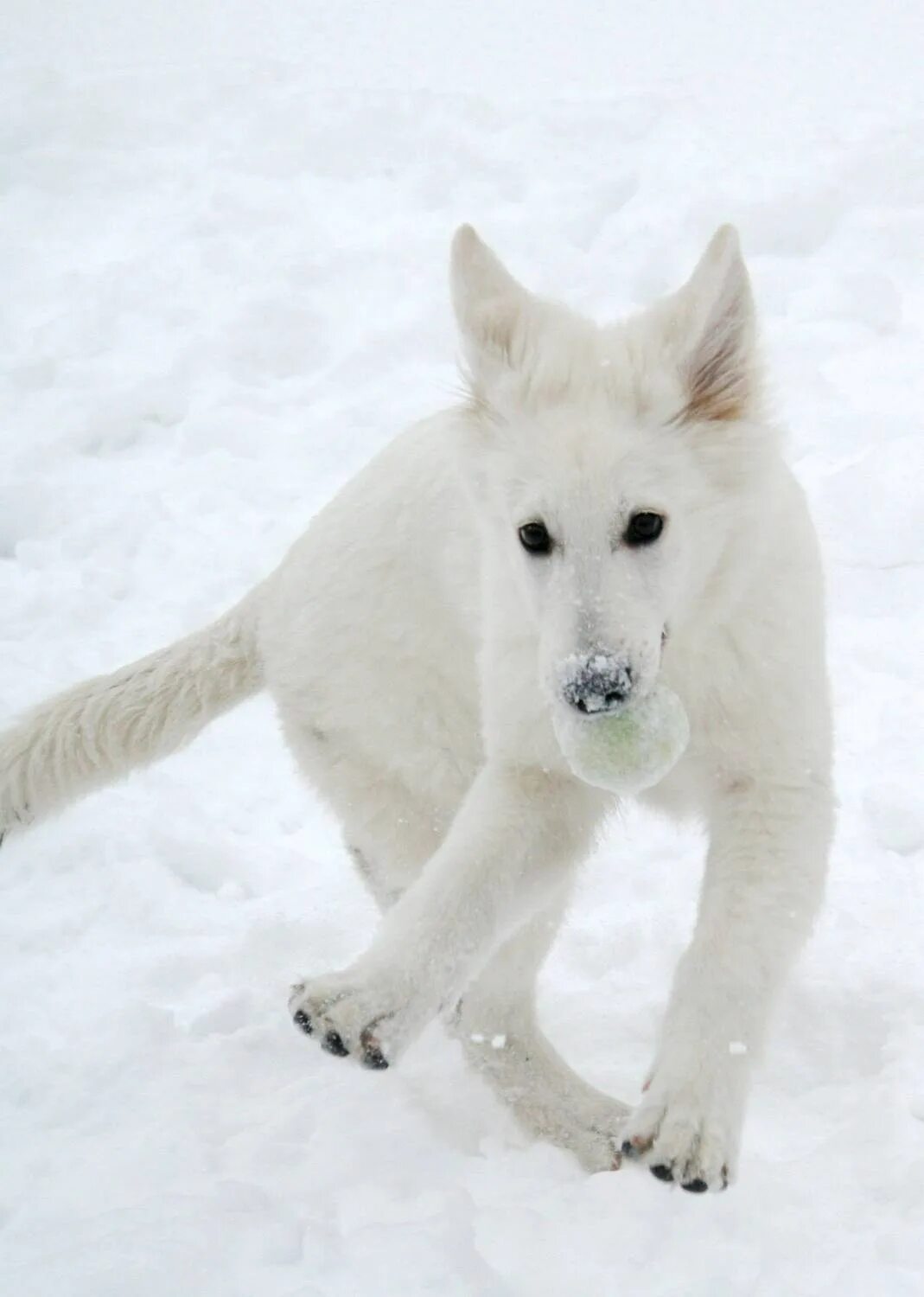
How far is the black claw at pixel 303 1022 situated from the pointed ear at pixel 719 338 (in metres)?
1.62

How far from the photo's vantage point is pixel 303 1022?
3.17m

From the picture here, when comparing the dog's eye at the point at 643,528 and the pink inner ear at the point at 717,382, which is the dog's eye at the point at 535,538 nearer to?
the dog's eye at the point at 643,528

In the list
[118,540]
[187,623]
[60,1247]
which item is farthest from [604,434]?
[118,540]

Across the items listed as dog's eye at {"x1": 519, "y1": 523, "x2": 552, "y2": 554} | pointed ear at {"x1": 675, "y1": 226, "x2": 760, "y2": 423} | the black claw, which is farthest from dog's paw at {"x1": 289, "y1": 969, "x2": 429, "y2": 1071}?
pointed ear at {"x1": 675, "y1": 226, "x2": 760, "y2": 423}

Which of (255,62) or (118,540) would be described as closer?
(118,540)

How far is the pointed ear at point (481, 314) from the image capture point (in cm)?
367

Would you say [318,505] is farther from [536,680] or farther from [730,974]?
[730,974]

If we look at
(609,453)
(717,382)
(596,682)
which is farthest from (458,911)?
(717,382)

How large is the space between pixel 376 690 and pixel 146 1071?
128 cm

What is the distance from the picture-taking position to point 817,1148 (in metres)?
3.73

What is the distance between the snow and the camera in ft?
11.1

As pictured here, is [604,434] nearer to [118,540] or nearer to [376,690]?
[376,690]

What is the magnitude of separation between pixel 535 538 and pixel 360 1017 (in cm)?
114

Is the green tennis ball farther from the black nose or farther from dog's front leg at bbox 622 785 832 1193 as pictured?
dog's front leg at bbox 622 785 832 1193
